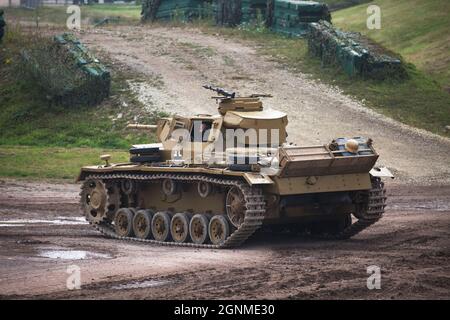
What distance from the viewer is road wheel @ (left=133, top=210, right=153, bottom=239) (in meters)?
24.9

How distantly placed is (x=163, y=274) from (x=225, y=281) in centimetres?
126

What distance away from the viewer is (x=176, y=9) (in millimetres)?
50594

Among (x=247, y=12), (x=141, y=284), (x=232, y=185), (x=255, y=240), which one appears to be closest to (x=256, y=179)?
(x=232, y=185)

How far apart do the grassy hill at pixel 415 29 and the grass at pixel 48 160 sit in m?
15.4

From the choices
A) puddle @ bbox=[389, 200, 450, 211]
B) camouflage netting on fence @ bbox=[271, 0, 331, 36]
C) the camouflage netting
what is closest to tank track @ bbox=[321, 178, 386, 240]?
puddle @ bbox=[389, 200, 450, 211]

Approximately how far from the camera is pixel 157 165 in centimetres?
2423

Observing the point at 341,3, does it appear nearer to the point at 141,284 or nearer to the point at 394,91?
the point at 394,91

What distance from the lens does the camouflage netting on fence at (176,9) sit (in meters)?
50.0

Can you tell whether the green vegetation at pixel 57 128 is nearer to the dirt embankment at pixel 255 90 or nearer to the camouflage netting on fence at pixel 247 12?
the dirt embankment at pixel 255 90

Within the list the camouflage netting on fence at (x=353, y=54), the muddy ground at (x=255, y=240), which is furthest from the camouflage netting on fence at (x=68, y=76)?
the camouflage netting on fence at (x=353, y=54)

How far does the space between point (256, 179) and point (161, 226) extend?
12.2 ft
